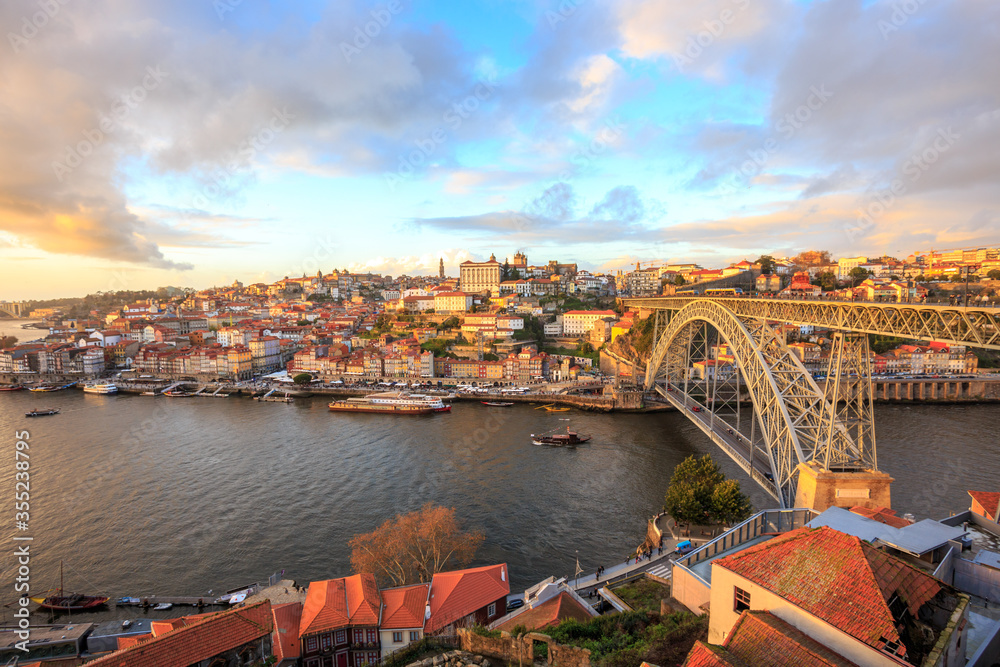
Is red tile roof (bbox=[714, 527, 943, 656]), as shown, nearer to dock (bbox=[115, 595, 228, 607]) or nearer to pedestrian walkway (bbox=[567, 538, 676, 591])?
pedestrian walkway (bbox=[567, 538, 676, 591])

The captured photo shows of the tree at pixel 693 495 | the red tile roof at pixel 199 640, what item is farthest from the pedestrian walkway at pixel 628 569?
the red tile roof at pixel 199 640

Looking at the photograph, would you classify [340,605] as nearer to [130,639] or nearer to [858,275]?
[130,639]

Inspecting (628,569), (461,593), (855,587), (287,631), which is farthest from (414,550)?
(855,587)

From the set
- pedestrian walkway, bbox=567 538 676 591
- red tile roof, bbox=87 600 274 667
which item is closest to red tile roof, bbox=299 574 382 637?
A: red tile roof, bbox=87 600 274 667

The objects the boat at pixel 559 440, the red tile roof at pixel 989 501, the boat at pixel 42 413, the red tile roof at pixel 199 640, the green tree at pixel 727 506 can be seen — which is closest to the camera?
the red tile roof at pixel 199 640

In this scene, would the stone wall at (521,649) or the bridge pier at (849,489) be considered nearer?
the stone wall at (521,649)

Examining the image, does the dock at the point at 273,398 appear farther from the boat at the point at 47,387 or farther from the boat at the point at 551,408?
the boat at the point at 47,387

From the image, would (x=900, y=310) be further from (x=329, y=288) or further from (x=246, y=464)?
(x=329, y=288)
